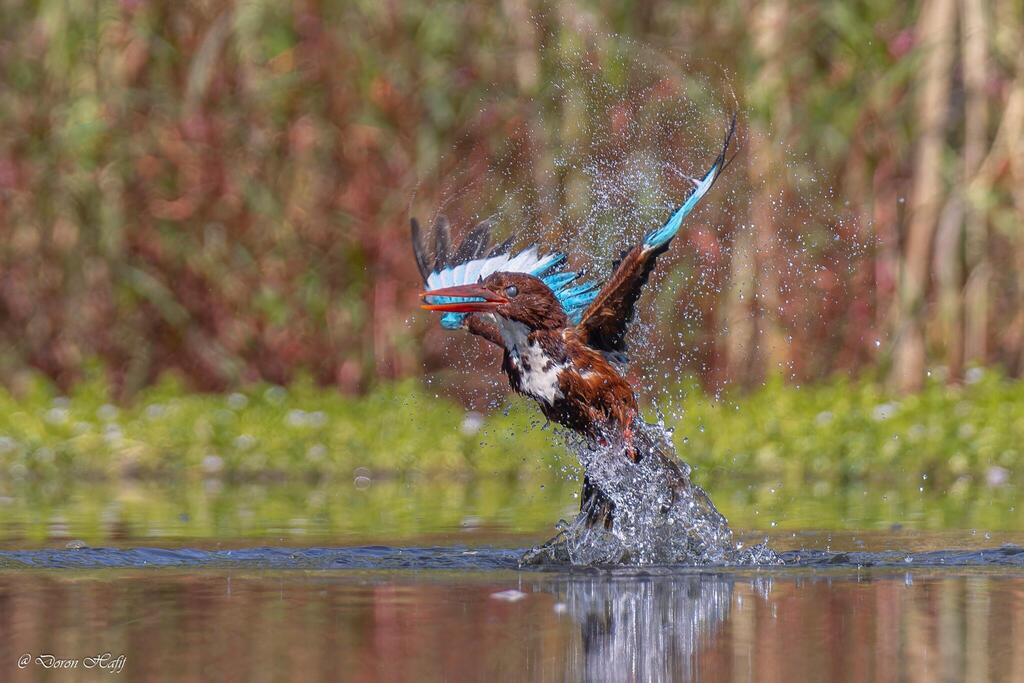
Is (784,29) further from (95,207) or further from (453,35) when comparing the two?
(95,207)

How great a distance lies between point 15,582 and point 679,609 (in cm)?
197

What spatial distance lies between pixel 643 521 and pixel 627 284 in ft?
2.51

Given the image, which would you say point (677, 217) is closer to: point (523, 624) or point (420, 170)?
point (523, 624)

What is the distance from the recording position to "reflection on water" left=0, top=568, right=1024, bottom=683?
14.8 ft

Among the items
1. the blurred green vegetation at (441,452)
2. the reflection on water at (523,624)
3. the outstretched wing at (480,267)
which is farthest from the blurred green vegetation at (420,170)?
the reflection on water at (523,624)

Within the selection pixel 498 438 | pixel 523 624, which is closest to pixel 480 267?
pixel 523 624

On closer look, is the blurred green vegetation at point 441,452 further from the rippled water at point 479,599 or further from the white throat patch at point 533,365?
the white throat patch at point 533,365

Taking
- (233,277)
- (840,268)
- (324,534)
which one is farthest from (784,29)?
(324,534)

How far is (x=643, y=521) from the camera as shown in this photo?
6.79m

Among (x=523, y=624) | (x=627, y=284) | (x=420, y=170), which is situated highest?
(x=420, y=170)

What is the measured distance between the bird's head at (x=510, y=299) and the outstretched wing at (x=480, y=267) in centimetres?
29

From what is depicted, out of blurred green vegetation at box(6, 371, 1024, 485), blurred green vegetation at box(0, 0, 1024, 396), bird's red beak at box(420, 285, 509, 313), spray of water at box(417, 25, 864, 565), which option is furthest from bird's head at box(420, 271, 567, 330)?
blurred green vegetation at box(0, 0, 1024, 396)

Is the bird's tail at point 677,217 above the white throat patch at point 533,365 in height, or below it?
above

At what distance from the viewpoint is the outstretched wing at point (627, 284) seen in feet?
21.5
